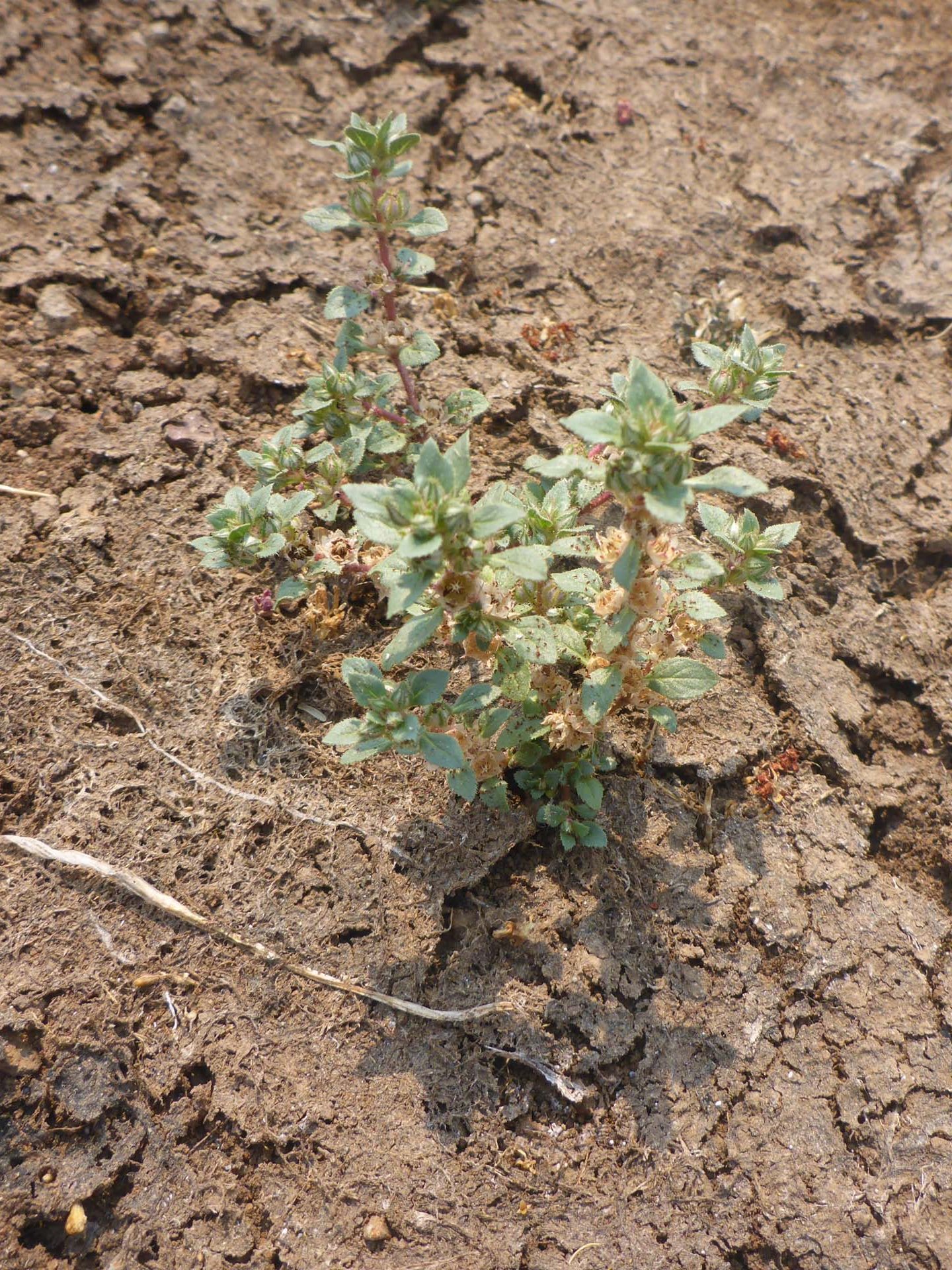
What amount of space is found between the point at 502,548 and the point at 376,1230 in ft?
6.23

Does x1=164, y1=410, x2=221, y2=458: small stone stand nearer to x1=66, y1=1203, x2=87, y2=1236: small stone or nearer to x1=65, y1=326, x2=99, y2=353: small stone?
x1=65, y1=326, x2=99, y2=353: small stone

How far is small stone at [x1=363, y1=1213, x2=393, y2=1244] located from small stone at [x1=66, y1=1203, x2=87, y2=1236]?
27.7 inches

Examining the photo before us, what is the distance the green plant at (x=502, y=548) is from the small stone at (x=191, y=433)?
46cm

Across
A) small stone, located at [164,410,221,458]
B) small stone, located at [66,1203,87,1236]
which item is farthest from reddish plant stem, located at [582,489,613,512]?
small stone, located at [66,1203,87,1236]

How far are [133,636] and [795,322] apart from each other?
2.84m

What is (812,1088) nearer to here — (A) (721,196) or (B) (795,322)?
(B) (795,322)

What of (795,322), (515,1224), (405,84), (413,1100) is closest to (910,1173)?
(515,1224)

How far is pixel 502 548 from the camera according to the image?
275 cm

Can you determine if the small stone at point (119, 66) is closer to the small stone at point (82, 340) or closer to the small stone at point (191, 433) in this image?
the small stone at point (82, 340)

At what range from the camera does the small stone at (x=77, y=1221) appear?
2162mm

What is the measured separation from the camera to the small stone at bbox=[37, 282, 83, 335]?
3240mm

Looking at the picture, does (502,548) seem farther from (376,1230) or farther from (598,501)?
(376,1230)

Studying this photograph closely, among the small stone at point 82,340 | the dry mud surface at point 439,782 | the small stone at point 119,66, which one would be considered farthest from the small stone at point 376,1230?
the small stone at point 119,66

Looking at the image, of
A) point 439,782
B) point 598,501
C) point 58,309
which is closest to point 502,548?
point 598,501
